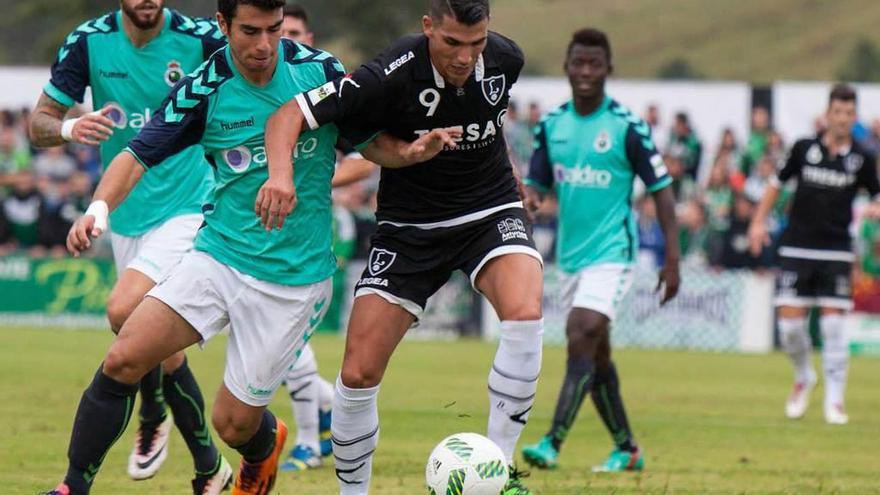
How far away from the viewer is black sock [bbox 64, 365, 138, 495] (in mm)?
7348

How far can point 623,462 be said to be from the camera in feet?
35.0

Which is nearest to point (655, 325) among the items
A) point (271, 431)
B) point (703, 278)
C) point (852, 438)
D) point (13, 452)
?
point (703, 278)

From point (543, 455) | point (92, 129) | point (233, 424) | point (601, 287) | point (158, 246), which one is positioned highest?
point (92, 129)

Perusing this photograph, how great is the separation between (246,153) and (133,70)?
181 centimetres

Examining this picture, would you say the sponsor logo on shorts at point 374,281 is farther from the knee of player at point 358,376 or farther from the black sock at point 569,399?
the black sock at point 569,399

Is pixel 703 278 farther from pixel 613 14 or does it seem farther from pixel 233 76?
pixel 613 14

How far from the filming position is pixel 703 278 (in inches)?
925

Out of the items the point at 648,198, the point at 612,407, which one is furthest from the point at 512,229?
the point at 648,198

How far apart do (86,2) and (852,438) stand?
1340 inches

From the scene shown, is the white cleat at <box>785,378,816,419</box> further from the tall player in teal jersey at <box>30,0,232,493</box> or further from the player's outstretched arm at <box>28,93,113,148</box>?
the player's outstretched arm at <box>28,93,113,148</box>

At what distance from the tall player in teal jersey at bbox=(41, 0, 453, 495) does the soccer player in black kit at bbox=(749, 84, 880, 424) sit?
769cm

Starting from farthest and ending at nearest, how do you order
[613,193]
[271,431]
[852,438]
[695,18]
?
[695,18] → [852,438] → [613,193] → [271,431]

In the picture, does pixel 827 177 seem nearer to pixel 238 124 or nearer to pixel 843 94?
pixel 843 94

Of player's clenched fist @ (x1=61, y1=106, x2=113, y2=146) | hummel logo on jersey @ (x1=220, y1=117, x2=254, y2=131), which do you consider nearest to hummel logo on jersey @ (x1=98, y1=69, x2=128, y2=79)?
player's clenched fist @ (x1=61, y1=106, x2=113, y2=146)
